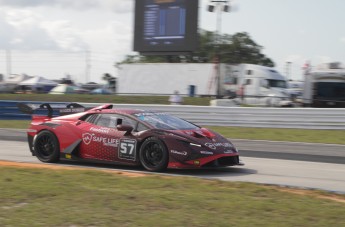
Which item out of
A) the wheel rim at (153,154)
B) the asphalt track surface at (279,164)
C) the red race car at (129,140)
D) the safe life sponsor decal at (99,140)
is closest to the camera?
the asphalt track surface at (279,164)

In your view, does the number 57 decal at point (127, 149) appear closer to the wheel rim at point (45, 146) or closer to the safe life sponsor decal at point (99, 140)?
the safe life sponsor decal at point (99, 140)

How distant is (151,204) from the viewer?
540cm

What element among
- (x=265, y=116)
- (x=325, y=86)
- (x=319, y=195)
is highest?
(x=325, y=86)

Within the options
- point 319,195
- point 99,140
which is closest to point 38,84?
point 99,140

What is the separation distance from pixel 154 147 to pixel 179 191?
2.30 meters

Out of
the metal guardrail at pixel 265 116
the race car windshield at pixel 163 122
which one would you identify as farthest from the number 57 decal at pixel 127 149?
the metal guardrail at pixel 265 116

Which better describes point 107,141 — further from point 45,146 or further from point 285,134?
point 285,134

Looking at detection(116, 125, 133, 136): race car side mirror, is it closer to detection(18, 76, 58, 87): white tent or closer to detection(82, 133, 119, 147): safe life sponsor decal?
detection(82, 133, 119, 147): safe life sponsor decal

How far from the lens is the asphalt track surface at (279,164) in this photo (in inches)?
320

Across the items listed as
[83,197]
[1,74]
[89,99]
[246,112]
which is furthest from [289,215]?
[1,74]

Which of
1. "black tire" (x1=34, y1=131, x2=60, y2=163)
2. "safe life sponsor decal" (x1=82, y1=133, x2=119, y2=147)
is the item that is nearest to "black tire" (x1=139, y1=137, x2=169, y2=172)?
"safe life sponsor decal" (x1=82, y1=133, x2=119, y2=147)

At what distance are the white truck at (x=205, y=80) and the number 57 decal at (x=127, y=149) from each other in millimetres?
16075

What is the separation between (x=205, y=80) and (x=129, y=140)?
2260 cm

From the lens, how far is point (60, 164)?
970 centimetres
